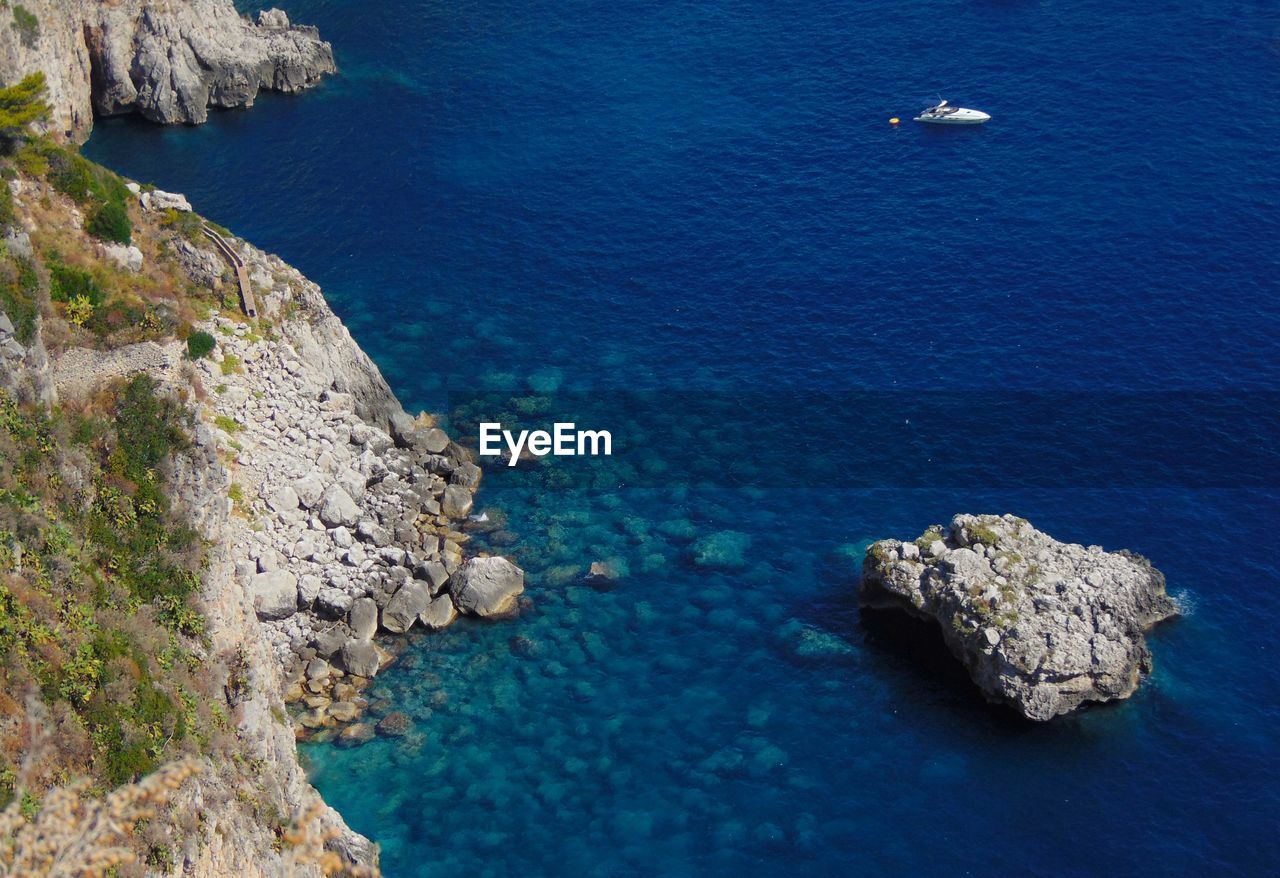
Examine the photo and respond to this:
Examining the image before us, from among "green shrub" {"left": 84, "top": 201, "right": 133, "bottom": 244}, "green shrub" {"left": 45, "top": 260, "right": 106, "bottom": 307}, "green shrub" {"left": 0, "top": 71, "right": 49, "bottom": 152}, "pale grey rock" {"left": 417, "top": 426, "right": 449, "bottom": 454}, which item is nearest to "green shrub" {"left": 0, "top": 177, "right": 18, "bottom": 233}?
"green shrub" {"left": 45, "top": 260, "right": 106, "bottom": 307}

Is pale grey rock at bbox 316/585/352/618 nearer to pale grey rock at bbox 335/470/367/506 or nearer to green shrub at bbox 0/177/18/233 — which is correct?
pale grey rock at bbox 335/470/367/506

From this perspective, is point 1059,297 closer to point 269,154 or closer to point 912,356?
point 912,356

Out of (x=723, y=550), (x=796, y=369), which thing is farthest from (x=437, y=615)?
(x=796, y=369)

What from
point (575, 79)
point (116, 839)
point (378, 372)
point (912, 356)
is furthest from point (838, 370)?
point (116, 839)

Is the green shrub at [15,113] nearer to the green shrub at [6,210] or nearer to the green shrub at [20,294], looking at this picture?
the green shrub at [6,210]

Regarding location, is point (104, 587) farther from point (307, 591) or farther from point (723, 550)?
point (723, 550)
